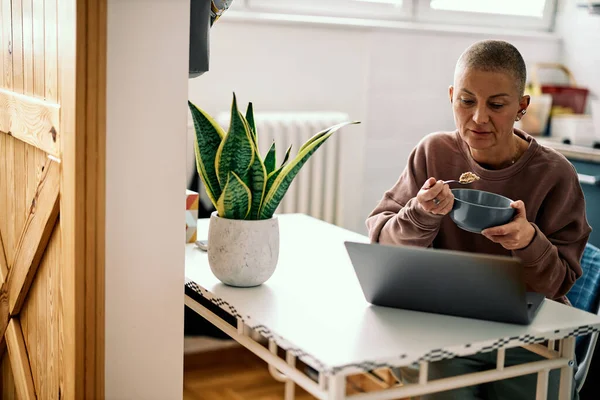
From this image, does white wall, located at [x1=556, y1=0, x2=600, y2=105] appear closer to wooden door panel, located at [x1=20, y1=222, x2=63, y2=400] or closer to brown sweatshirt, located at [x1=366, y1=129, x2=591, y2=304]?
brown sweatshirt, located at [x1=366, y1=129, x2=591, y2=304]

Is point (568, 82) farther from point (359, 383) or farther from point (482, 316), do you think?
point (482, 316)

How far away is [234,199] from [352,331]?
386mm

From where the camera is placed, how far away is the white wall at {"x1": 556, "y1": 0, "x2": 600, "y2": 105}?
12.8ft

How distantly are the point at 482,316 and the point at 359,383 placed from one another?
1644 mm

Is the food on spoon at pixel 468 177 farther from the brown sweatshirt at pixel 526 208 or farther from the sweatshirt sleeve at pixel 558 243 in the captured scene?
the sweatshirt sleeve at pixel 558 243

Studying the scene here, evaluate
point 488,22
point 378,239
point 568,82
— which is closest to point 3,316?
point 378,239

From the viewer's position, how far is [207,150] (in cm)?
169

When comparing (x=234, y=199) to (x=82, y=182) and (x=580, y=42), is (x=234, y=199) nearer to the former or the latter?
(x=82, y=182)

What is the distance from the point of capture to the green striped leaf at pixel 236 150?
1618 mm

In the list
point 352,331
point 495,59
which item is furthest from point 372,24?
point 352,331

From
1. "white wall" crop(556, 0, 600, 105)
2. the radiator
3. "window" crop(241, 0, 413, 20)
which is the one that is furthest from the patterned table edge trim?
"white wall" crop(556, 0, 600, 105)

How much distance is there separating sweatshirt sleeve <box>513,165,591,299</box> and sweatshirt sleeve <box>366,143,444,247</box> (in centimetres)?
20

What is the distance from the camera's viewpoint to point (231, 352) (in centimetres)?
325

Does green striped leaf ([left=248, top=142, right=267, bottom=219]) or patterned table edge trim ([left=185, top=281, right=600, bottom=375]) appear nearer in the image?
patterned table edge trim ([left=185, top=281, right=600, bottom=375])
